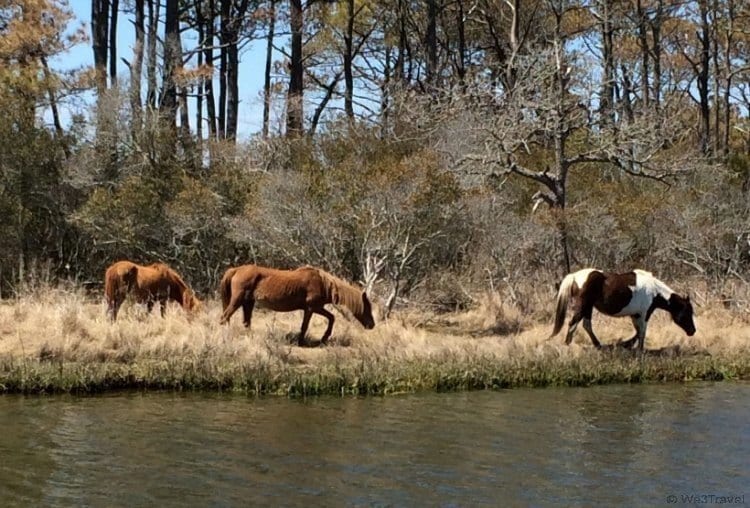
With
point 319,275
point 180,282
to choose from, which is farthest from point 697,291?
point 180,282

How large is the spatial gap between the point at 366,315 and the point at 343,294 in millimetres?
545

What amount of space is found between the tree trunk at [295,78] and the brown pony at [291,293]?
845cm

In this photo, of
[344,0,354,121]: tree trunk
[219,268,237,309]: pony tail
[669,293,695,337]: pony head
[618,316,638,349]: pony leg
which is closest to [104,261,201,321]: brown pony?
[219,268,237,309]: pony tail

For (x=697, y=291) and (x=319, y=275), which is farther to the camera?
(x=697, y=291)

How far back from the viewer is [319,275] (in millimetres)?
15477

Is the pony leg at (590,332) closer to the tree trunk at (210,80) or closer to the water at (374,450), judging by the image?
the water at (374,450)

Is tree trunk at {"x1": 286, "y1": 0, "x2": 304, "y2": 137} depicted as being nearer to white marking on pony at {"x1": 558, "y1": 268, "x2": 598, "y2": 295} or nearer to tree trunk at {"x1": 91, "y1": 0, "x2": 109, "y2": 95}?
tree trunk at {"x1": 91, "y1": 0, "x2": 109, "y2": 95}

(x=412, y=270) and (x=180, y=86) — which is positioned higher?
(x=180, y=86)

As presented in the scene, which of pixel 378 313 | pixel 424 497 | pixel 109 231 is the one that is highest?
pixel 109 231

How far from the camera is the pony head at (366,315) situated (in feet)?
51.3

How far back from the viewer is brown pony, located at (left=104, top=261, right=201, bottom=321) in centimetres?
1605

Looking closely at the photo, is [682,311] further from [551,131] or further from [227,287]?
[227,287]

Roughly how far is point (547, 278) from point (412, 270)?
2819 mm

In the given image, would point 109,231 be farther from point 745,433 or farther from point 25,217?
point 745,433
